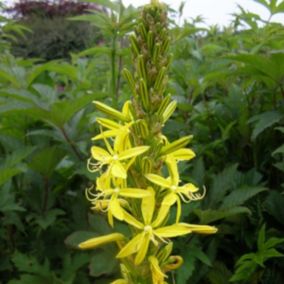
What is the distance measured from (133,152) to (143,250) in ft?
0.69

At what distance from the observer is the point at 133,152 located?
1.12 meters

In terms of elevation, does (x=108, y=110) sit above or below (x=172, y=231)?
above

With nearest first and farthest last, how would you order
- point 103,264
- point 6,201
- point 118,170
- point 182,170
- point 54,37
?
point 118,170 → point 103,264 → point 182,170 → point 6,201 → point 54,37

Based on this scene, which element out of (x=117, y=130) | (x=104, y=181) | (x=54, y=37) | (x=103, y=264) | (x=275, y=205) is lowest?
(x=54, y=37)

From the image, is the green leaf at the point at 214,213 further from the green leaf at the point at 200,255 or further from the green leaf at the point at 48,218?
the green leaf at the point at 48,218

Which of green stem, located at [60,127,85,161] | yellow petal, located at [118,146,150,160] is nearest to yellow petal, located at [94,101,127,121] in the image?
yellow petal, located at [118,146,150,160]

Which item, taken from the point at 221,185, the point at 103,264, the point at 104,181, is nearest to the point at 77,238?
the point at 103,264

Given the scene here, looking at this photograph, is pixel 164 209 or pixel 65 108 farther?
pixel 65 108

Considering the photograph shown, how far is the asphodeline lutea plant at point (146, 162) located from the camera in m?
1.13

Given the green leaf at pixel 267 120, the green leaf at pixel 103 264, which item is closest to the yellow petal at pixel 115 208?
the green leaf at pixel 103 264

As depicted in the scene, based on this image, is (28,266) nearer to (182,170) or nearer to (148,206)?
(182,170)

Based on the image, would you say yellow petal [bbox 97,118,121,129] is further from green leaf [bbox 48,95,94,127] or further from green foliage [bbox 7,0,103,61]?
green foliage [bbox 7,0,103,61]

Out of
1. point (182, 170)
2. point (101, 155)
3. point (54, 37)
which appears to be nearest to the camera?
point (101, 155)

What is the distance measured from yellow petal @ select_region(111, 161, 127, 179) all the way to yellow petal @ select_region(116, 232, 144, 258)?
0.14m
